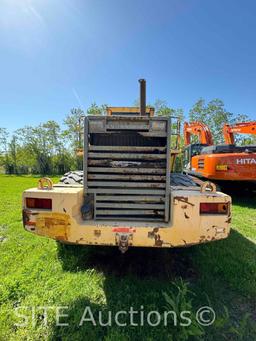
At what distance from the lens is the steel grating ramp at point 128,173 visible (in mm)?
2314

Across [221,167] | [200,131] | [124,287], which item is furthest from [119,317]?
[200,131]

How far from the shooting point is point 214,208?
2156 mm

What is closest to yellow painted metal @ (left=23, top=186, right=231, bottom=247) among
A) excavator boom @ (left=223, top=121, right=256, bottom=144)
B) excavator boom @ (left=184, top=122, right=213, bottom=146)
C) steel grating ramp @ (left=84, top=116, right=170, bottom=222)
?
steel grating ramp @ (left=84, top=116, right=170, bottom=222)

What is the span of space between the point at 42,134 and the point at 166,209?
1697 inches

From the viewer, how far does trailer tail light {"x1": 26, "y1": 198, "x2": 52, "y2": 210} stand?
220 cm

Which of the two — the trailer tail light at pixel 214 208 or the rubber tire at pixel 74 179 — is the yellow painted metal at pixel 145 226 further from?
the rubber tire at pixel 74 179

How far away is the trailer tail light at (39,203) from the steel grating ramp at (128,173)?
15.6 inches

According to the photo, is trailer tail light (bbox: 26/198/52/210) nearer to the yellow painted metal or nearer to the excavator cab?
the yellow painted metal

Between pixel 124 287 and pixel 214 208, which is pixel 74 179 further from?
pixel 214 208

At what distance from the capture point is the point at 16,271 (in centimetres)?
271

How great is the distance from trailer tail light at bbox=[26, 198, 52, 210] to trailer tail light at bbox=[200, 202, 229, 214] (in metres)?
1.48

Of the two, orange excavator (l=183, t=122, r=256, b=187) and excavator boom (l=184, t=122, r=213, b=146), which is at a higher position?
excavator boom (l=184, t=122, r=213, b=146)

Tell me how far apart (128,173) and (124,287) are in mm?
1172

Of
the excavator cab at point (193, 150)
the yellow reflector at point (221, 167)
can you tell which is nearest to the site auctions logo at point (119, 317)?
the yellow reflector at point (221, 167)
